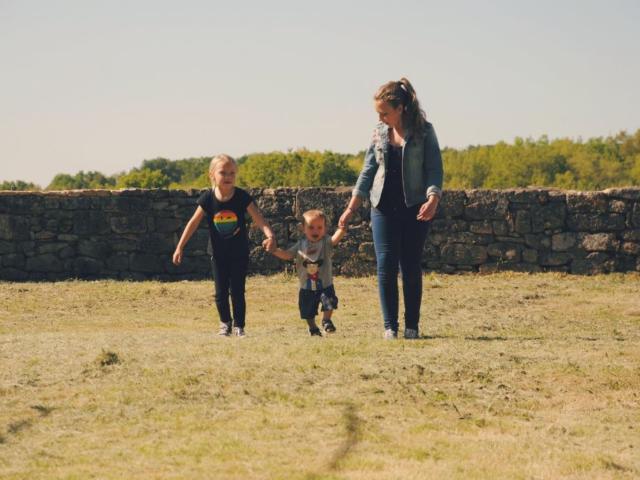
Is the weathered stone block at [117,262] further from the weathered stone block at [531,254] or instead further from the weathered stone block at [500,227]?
the weathered stone block at [531,254]

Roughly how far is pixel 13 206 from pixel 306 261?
24.7ft

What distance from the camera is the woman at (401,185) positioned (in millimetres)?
6996

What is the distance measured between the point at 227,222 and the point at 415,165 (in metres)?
1.50

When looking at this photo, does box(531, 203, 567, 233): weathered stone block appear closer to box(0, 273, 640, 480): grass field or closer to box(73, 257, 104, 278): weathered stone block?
box(0, 273, 640, 480): grass field

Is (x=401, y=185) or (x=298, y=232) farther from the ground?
(x=401, y=185)

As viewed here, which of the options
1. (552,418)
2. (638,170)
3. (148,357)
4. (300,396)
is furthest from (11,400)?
(638,170)

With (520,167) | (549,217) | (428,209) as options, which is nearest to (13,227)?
(549,217)

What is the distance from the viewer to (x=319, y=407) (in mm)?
5258

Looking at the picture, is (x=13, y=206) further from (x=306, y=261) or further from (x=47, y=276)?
(x=306, y=261)

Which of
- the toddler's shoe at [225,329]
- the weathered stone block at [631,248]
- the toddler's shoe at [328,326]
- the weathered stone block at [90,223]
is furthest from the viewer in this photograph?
the weathered stone block at [90,223]

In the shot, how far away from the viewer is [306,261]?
25.6 feet

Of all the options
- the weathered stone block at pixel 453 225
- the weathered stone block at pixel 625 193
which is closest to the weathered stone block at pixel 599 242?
the weathered stone block at pixel 625 193

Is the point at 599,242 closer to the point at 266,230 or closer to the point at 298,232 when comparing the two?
the point at 298,232

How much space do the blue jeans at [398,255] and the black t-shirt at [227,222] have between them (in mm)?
1063
